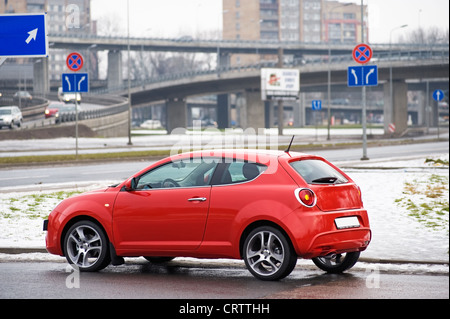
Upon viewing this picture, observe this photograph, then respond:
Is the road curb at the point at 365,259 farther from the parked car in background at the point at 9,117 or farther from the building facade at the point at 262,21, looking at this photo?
the building facade at the point at 262,21

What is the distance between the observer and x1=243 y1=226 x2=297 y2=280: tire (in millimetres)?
8180

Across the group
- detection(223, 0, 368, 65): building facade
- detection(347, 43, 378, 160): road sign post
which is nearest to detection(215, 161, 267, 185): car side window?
detection(347, 43, 378, 160): road sign post

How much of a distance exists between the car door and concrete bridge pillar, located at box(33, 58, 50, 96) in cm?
10565

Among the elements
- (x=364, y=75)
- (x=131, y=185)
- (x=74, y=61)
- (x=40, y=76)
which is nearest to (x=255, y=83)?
(x=40, y=76)

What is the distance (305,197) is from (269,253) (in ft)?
2.24

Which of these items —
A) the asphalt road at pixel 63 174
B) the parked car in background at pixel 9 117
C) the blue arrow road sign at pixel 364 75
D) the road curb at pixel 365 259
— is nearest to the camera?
the road curb at pixel 365 259

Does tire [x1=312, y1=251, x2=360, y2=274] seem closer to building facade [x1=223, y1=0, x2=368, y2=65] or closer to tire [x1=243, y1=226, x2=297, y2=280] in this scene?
tire [x1=243, y1=226, x2=297, y2=280]

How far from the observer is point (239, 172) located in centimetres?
870

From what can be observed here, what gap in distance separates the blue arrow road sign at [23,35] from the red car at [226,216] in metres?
6.59

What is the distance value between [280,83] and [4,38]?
6395 centimetres

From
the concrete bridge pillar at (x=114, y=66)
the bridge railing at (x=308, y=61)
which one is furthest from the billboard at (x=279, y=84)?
the concrete bridge pillar at (x=114, y=66)

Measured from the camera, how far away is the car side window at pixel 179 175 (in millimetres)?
8865
